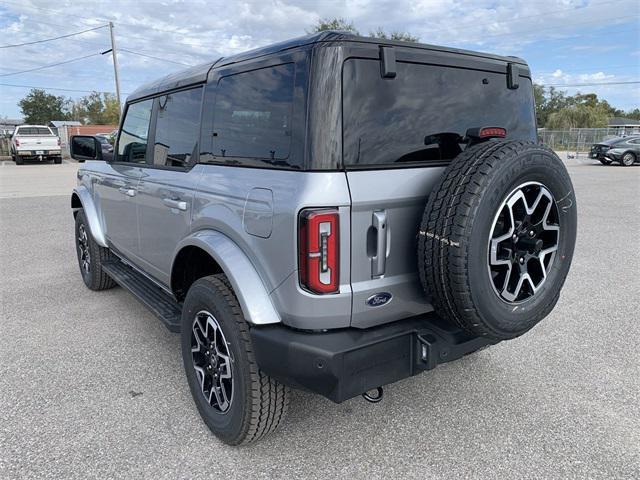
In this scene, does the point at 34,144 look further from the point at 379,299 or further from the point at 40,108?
Result: the point at 40,108

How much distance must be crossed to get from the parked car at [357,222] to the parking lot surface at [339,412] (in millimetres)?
302

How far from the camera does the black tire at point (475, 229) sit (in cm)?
201

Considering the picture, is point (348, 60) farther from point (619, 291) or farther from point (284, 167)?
point (619, 291)

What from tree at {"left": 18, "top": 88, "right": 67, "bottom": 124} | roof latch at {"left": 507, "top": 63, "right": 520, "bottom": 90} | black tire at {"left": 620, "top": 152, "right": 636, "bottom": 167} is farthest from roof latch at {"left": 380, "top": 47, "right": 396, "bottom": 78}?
tree at {"left": 18, "top": 88, "right": 67, "bottom": 124}

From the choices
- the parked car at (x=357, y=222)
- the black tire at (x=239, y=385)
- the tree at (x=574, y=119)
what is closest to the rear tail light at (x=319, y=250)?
the parked car at (x=357, y=222)

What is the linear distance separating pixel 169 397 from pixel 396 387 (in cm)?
140

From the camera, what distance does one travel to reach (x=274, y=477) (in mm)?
2324

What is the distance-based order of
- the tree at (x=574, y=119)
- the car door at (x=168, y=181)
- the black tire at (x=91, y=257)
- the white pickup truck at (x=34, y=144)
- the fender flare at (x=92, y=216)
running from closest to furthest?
the car door at (x=168, y=181)
the fender flare at (x=92, y=216)
the black tire at (x=91, y=257)
the white pickup truck at (x=34, y=144)
the tree at (x=574, y=119)

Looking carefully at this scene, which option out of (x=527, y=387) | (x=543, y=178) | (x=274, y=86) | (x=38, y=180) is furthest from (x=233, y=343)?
(x=38, y=180)

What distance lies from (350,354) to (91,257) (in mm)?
3671

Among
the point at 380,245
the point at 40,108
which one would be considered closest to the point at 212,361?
the point at 380,245

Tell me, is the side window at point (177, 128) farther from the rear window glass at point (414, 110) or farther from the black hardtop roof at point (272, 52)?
the rear window glass at point (414, 110)

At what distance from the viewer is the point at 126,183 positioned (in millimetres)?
3752

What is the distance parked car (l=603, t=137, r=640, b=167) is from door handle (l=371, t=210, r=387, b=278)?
2453 cm
